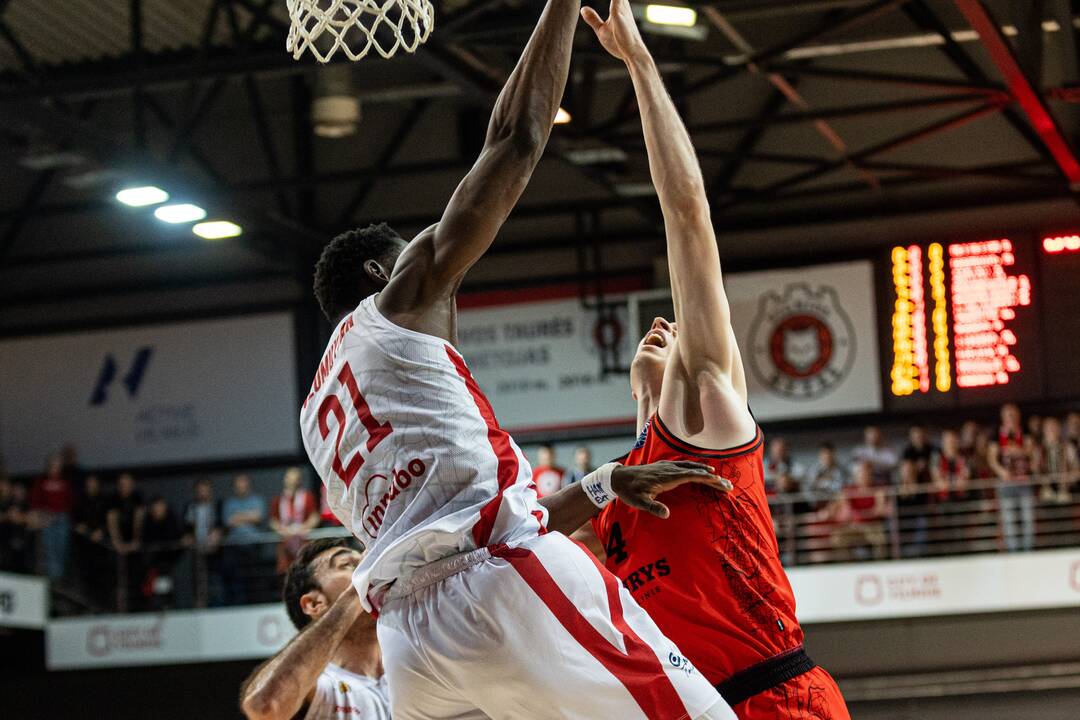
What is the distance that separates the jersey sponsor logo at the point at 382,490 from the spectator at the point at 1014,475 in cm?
1295

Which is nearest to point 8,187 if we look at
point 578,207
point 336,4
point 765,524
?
point 578,207

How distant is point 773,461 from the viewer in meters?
17.5

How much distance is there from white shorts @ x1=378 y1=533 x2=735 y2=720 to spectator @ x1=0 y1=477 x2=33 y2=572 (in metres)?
14.9

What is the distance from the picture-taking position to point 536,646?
3.61m

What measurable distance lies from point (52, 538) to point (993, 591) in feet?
35.6

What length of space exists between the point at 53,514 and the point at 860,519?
987 cm

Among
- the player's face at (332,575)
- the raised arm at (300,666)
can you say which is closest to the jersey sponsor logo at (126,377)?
the player's face at (332,575)

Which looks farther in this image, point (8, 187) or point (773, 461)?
point (8, 187)

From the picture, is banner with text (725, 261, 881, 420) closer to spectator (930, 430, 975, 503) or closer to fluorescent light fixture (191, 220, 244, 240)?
spectator (930, 430, 975, 503)

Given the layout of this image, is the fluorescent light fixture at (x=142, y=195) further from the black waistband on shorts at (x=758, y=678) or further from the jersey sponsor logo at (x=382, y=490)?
the black waistband on shorts at (x=758, y=678)

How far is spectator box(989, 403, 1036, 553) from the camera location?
16250 millimetres

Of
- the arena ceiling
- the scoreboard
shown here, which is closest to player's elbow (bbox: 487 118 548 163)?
the arena ceiling

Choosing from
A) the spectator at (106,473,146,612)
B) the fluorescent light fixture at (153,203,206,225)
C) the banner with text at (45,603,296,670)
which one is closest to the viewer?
the fluorescent light fixture at (153,203,206,225)

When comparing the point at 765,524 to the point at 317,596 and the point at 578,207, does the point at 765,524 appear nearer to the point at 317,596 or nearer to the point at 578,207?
the point at 317,596
